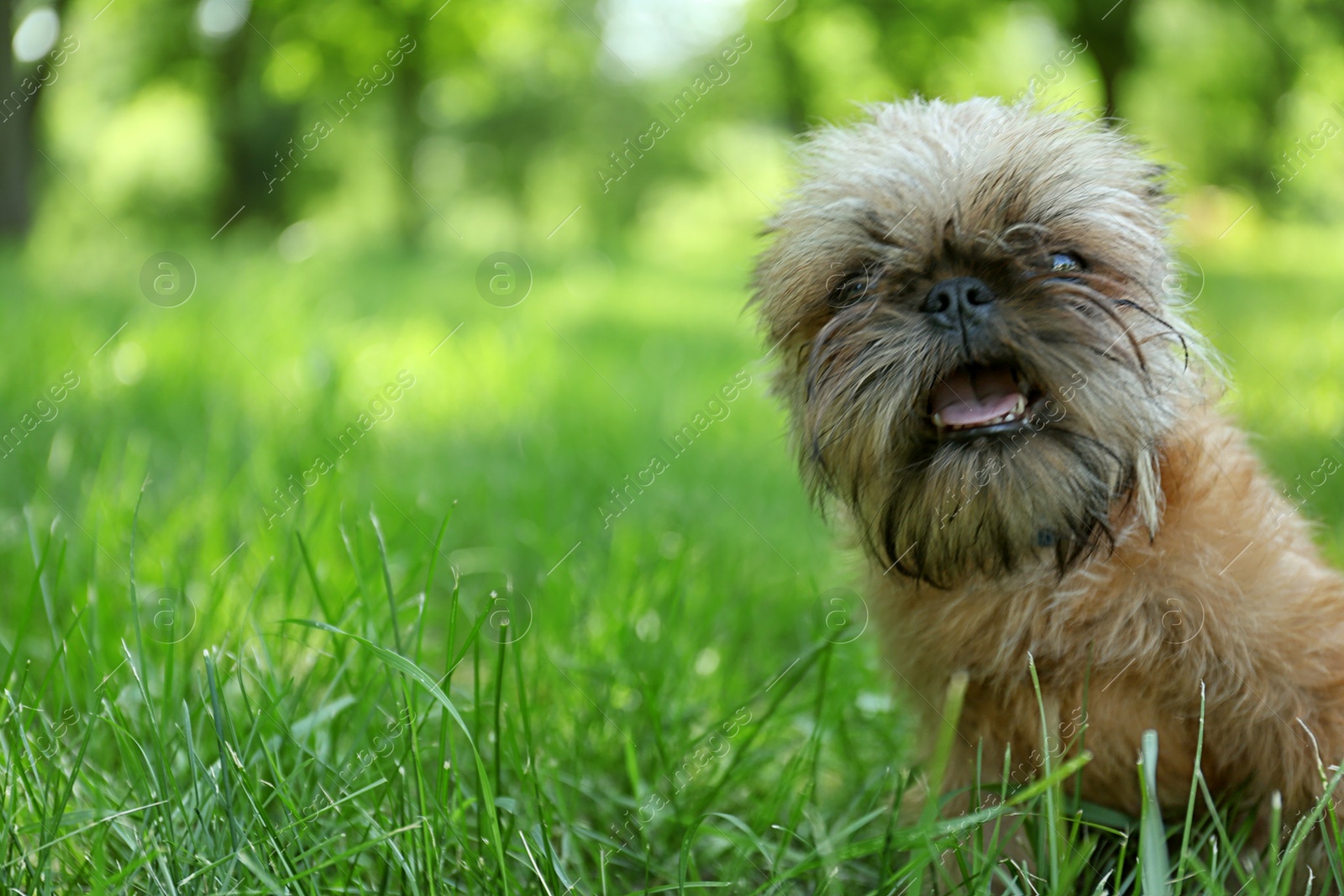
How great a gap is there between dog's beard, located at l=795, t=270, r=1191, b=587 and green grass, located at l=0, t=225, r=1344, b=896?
483mm

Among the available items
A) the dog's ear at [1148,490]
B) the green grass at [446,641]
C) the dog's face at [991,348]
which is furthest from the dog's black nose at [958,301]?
the green grass at [446,641]

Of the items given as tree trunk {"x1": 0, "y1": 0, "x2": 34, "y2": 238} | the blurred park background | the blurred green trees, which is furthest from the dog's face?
tree trunk {"x1": 0, "y1": 0, "x2": 34, "y2": 238}

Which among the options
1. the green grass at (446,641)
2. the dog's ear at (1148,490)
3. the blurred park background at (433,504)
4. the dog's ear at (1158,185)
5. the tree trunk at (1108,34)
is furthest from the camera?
the tree trunk at (1108,34)

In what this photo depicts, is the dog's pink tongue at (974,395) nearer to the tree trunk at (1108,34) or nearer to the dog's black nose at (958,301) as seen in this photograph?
the dog's black nose at (958,301)

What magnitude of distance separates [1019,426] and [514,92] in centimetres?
2859

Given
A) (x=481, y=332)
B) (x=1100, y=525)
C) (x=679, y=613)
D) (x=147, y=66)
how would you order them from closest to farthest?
(x=1100, y=525) < (x=679, y=613) < (x=481, y=332) < (x=147, y=66)

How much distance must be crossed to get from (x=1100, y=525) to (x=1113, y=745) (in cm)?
43

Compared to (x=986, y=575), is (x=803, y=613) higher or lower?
lower

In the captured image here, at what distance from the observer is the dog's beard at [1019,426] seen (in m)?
2.00

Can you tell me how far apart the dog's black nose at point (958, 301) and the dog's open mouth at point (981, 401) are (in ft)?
0.37

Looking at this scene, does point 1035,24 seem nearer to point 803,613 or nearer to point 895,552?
point 803,613

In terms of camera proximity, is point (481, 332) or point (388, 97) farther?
point (388, 97)

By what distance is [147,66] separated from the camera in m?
23.8

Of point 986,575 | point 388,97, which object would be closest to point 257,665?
point 986,575
